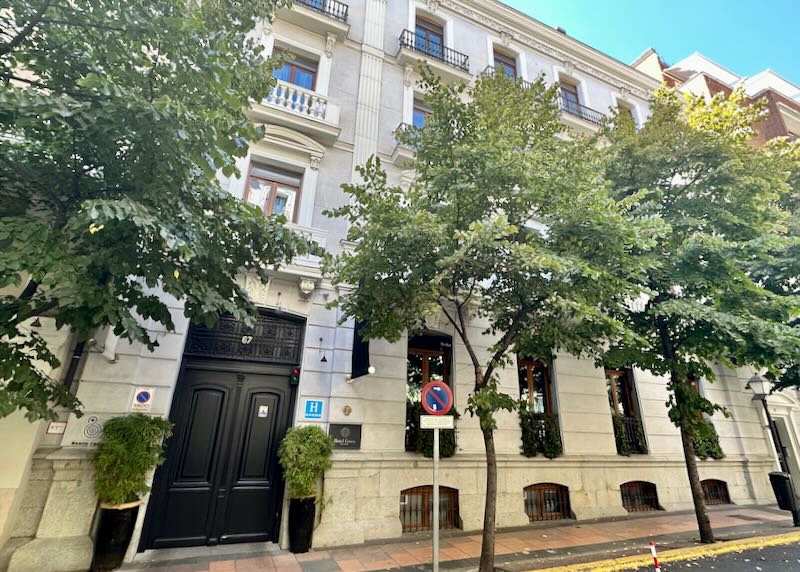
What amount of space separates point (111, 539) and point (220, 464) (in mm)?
1735

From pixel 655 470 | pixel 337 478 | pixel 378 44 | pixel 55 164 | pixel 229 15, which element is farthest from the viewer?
pixel 378 44

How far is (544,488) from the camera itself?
29.1 feet

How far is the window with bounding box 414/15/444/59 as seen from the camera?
12.4m

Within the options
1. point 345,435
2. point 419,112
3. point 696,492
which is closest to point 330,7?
→ point 419,112

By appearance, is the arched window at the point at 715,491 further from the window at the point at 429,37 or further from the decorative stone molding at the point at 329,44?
the decorative stone molding at the point at 329,44

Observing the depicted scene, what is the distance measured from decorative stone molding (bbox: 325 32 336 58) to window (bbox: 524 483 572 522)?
1254 centimetres

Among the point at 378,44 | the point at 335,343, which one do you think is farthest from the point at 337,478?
the point at 378,44

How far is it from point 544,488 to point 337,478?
5.18 metres

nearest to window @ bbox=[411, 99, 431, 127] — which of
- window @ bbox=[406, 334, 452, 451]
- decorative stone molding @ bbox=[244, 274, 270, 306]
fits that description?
window @ bbox=[406, 334, 452, 451]

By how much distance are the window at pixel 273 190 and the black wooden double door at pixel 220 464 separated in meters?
3.79

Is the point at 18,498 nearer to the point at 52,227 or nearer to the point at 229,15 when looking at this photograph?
the point at 52,227

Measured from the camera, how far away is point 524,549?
6.86 m

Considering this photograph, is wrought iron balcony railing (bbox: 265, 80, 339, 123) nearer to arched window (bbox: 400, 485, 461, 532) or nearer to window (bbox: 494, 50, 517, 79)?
window (bbox: 494, 50, 517, 79)

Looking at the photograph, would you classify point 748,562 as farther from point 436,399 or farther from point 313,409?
point 313,409
